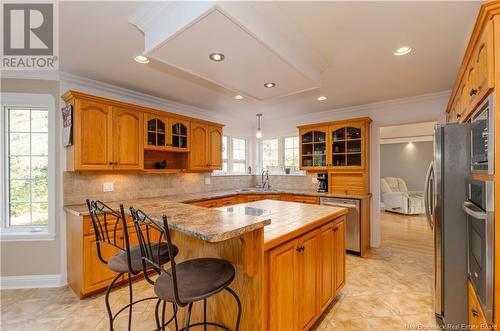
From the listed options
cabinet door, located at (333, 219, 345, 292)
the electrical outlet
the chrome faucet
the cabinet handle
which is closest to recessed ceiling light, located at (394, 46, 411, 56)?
cabinet door, located at (333, 219, 345, 292)

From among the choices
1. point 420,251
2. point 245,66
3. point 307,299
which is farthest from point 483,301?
point 420,251

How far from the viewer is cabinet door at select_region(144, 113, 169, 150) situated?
10.7 ft

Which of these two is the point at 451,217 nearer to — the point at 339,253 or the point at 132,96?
the point at 339,253

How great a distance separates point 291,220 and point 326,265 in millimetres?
547

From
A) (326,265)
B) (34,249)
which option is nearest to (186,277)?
(326,265)

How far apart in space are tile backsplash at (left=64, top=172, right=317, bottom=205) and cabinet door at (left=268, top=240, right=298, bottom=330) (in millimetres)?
2637

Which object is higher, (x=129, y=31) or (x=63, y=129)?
(x=129, y=31)

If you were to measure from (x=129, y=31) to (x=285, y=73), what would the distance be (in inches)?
53.5

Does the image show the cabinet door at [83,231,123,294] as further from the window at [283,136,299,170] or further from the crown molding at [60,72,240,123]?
the window at [283,136,299,170]

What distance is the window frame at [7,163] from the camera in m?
2.76

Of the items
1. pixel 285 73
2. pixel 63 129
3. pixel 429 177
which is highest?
pixel 285 73

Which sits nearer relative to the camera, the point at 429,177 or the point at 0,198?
the point at 429,177

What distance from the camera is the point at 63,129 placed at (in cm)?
282

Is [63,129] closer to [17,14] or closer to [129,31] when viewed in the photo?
[17,14]
